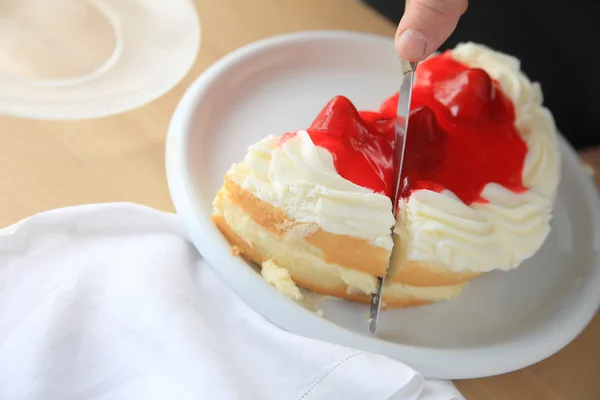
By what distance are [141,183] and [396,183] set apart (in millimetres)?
405

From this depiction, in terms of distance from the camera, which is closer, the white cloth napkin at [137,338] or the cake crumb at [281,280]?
the white cloth napkin at [137,338]

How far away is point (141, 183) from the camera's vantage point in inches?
37.9

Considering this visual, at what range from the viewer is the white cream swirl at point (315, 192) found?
789 millimetres

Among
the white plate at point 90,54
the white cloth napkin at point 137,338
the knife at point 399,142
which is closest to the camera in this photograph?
the white cloth napkin at point 137,338

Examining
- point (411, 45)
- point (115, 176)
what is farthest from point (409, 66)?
point (115, 176)

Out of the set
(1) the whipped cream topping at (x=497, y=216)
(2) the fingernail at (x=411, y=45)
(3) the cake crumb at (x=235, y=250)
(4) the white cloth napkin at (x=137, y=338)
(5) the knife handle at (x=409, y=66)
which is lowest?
(4) the white cloth napkin at (x=137, y=338)

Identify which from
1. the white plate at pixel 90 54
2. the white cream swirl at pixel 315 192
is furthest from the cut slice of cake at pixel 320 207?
the white plate at pixel 90 54

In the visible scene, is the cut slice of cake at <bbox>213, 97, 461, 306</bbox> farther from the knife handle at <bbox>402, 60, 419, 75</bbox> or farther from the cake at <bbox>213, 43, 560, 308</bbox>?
the knife handle at <bbox>402, 60, 419, 75</bbox>

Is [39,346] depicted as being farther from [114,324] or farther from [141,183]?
[141,183]

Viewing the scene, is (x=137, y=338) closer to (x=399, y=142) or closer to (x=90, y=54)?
(x=399, y=142)

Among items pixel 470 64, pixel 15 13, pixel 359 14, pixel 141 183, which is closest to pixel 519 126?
pixel 470 64

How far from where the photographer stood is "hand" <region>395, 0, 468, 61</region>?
2.57 ft

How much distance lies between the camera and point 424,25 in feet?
2.63

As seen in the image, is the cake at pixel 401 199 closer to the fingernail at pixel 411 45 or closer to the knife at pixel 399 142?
the knife at pixel 399 142
